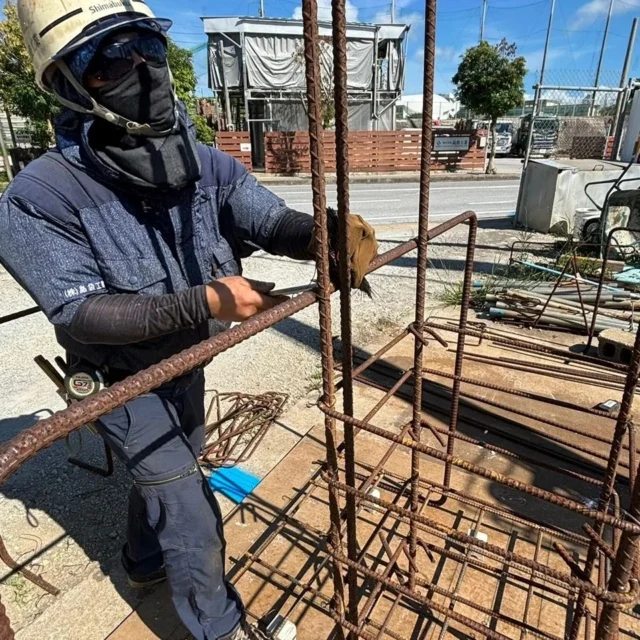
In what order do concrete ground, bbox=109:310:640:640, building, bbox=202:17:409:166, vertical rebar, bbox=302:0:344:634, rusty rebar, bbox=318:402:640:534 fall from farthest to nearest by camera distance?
building, bbox=202:17:409:166 < concrete ground, bbox=109:310:640:640 < vertical rebar, bbox=302:0:344:634 < rusty rebar, bbox=318:402:640:534

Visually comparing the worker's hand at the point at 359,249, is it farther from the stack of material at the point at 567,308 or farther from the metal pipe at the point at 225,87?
the metal pipe at the point at 225,87

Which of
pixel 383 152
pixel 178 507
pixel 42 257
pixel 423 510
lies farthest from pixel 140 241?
pixel 383 152

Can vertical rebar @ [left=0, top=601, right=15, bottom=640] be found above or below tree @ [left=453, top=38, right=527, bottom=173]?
below

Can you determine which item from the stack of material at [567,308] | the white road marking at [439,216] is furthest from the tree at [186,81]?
the stack of material at [567,308]

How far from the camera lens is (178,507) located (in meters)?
1.58

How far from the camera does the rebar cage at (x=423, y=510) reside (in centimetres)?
102

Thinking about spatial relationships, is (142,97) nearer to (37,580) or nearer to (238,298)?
(238,298)

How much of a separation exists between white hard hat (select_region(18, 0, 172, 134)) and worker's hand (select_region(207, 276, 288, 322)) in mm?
644

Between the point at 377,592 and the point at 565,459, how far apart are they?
166 cm

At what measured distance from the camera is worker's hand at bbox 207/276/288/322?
1.30m

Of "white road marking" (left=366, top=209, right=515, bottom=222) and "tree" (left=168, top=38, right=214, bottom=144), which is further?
"tree" (left=168, top=38, right=214, bottom=144)

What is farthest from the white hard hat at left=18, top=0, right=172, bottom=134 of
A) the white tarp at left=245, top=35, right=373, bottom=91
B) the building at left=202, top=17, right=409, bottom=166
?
the white tarp at left=245, top=35, right=373, bottom=91

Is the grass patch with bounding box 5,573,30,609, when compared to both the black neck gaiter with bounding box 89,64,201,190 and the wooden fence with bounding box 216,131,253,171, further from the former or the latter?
the wooden fence with bounding box 216,131,253,171

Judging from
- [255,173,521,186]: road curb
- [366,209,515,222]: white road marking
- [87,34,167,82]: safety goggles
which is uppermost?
[87,34,167,82]: safety goggles
